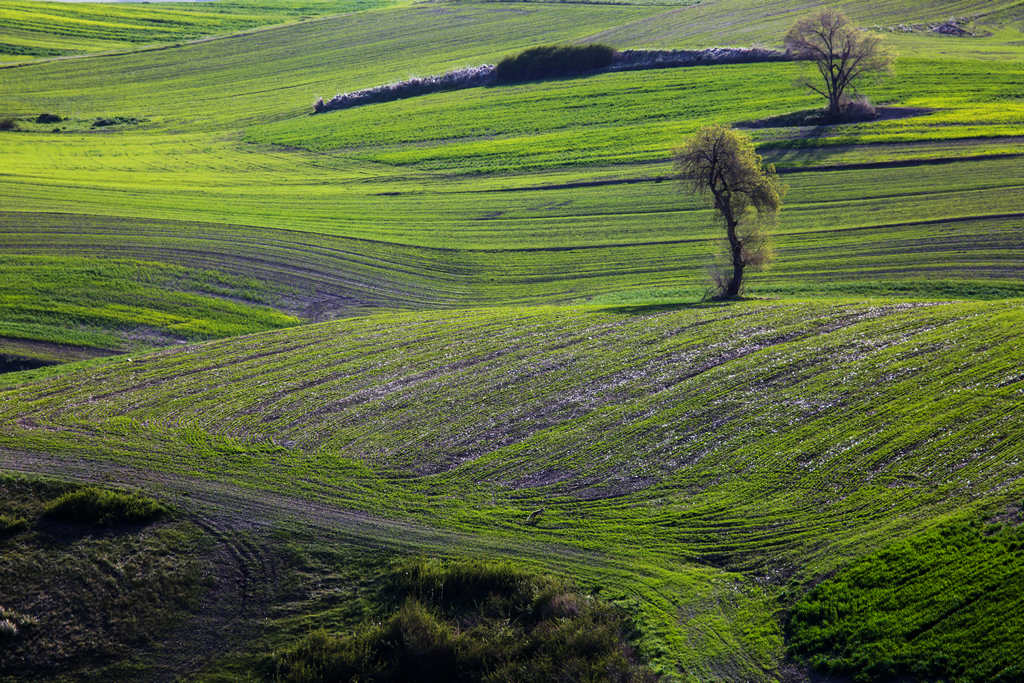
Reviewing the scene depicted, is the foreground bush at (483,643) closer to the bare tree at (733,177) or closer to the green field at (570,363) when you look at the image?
the green field at (570,363)

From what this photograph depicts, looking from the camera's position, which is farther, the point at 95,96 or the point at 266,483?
the point at 95,96

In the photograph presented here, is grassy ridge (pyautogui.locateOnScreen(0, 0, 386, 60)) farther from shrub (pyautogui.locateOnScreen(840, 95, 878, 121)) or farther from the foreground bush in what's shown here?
the foreground bush

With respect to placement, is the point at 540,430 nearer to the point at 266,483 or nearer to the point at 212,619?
the point at 266,483

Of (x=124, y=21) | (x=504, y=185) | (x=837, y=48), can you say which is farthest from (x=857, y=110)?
(x=124, y=21)

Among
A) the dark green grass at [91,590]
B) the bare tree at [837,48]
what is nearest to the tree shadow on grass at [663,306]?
the dark green grass at [91,590]

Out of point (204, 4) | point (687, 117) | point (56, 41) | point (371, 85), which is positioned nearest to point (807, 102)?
point (687, 117)
